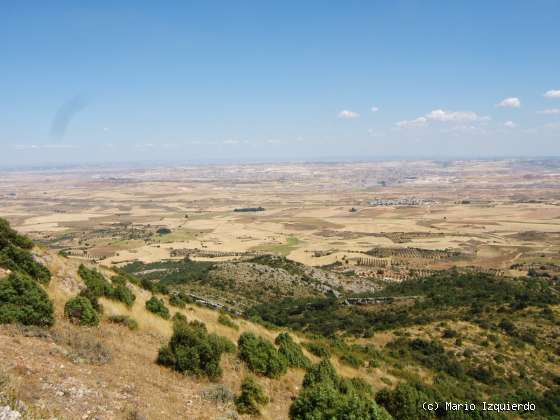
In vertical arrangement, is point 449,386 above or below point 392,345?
above

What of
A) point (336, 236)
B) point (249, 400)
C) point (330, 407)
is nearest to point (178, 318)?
point (249, 400)

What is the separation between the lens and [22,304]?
1410cm

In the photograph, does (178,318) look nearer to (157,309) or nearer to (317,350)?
(157,309)

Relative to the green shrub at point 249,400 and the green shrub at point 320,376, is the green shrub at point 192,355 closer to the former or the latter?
the green shrub at point 249,400

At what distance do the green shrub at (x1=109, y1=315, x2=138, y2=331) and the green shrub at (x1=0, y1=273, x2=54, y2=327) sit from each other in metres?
3.03

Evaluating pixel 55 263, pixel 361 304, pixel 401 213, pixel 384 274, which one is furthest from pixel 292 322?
pixel 401 213

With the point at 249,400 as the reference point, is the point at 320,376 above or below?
below

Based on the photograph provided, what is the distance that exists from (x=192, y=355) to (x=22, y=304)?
6350mm

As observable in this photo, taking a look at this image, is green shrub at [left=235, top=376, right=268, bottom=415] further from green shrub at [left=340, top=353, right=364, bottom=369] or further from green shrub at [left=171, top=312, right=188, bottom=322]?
green shrub at [left=340, top=353, right=364, bottom=369]

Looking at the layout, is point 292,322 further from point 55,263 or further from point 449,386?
point 55,263

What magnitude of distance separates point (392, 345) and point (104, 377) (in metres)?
27.0

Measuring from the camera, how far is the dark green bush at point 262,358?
16312 mm

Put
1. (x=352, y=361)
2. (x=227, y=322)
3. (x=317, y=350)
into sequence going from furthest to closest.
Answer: (x=227, y=322) → (x=317, y=350) → (x=352, y=361)

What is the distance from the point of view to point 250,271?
6606cm
